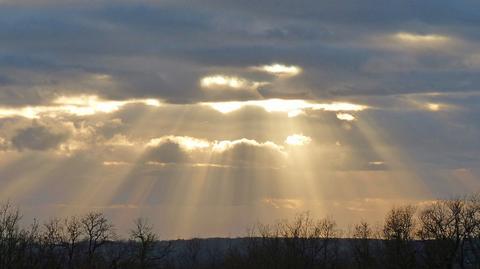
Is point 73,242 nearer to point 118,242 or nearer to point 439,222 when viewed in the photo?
point 118,242

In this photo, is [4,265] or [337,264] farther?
[337,264]

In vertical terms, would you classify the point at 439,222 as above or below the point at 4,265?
above

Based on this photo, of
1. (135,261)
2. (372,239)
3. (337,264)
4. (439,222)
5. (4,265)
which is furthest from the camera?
(372,239)

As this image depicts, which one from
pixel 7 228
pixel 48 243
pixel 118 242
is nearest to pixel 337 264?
pixel 118 242

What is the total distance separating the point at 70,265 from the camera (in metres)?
110

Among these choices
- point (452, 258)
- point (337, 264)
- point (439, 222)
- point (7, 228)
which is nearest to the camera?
point (7, 228)

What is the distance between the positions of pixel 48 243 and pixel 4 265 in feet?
94.2

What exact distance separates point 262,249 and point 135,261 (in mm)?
30708

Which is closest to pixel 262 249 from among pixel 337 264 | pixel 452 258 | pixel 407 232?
pixel 337 264

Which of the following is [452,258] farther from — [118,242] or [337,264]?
[118,242]

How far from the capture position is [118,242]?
14075cm

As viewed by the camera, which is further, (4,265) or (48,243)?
(48,243)

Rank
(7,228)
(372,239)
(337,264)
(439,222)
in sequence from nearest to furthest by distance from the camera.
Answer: (7,228), (439,222), (337,264), (372,239)

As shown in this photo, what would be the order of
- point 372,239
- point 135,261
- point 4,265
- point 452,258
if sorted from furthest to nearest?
point 372,239 < point 452,258 < point 135,261 < point 4,265
